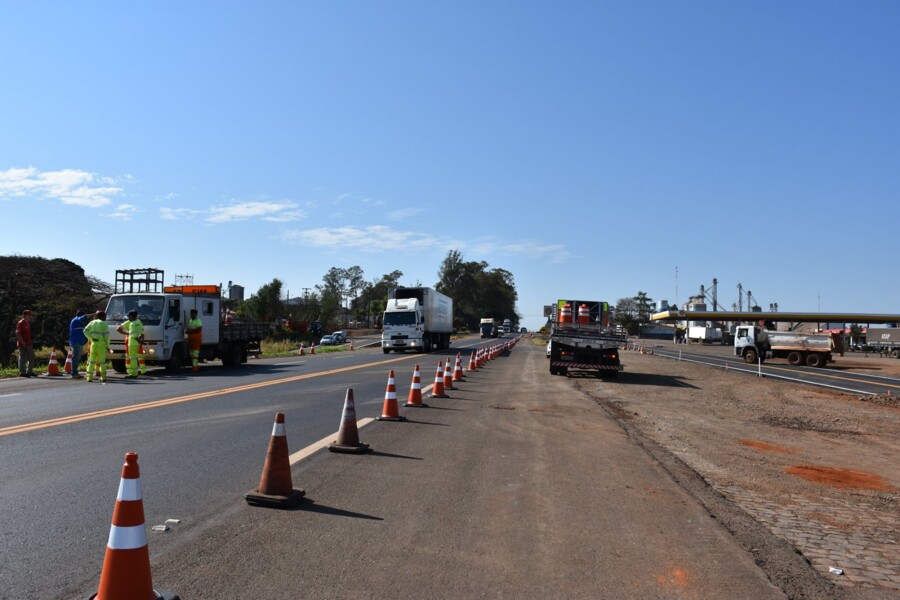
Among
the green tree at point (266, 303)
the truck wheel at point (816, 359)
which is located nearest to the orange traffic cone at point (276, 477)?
the truck wheel at point (816, 359)

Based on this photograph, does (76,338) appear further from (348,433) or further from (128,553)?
(128,553)

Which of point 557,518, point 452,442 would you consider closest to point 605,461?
point 452,442

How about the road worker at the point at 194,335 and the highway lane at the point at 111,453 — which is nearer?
the highway lane at the point at 111,453

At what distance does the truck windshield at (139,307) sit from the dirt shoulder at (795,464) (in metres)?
13.3

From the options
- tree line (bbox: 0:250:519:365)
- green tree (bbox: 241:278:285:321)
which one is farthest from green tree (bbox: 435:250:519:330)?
green tree (bbox: 241:278:285:321)

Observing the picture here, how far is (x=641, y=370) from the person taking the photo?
31.7 metres

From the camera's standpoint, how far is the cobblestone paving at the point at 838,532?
5.04m

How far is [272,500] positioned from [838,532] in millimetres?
5090

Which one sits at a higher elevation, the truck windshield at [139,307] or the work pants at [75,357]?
the truck windshield at [139,307]

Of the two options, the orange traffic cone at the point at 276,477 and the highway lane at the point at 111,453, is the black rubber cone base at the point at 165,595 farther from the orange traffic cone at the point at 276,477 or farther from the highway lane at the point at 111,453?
the orange traffic cone at the point at 276,477

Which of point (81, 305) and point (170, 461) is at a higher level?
point (81, 305)

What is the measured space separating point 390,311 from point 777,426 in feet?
96.2

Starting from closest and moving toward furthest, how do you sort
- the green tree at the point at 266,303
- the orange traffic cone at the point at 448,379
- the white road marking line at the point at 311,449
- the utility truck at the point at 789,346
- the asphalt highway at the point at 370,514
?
1. the asphalt highway at the point at 370,514
2. the white road marking line at the point at 311,449
3. the orange traffic cone at the point at 448,379
4. the utility truck at the point at 789,346
5. the green tree at the point at 266,303

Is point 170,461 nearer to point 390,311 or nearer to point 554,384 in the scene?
point 554,384
